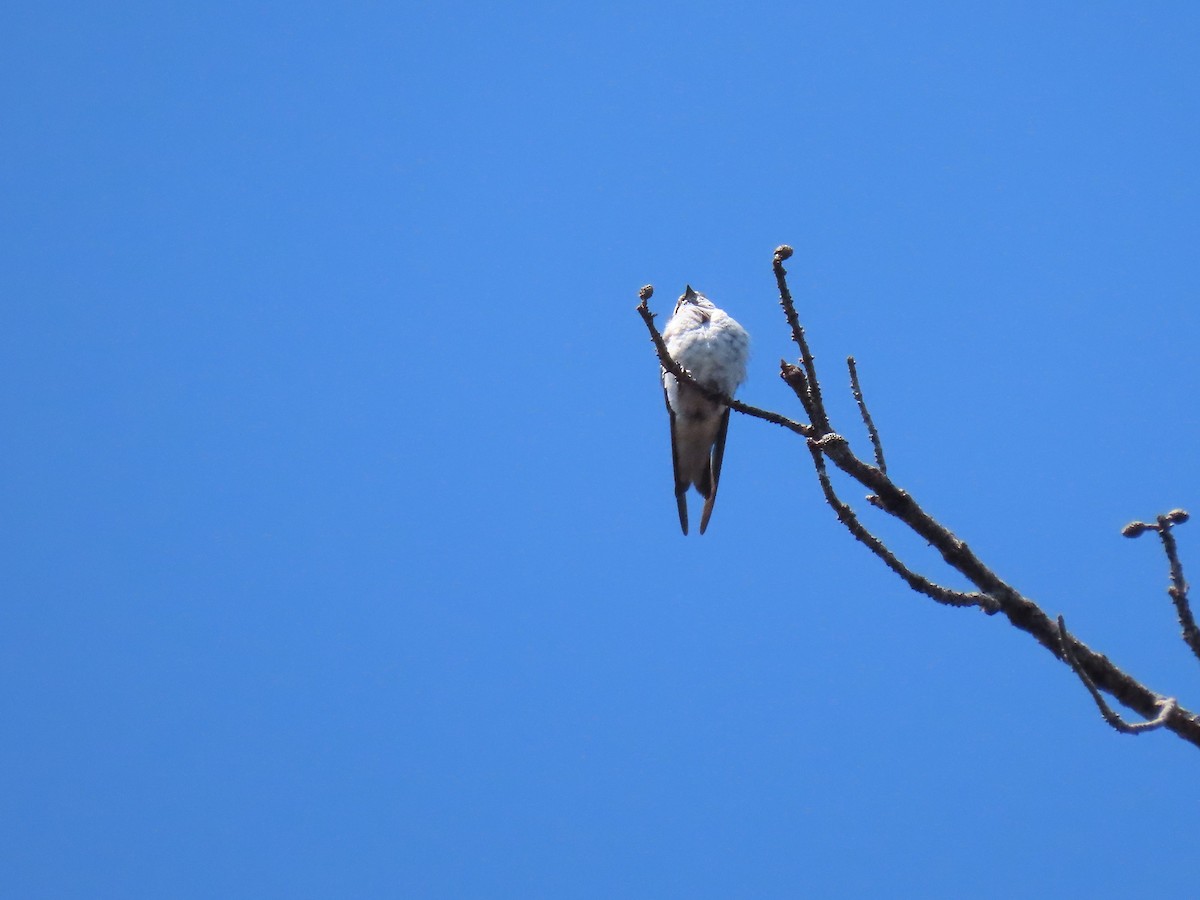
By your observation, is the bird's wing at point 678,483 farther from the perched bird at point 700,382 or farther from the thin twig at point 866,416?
the thin twig at point 866,416

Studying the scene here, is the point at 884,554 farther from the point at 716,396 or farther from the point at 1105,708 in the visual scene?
the point at 716,396

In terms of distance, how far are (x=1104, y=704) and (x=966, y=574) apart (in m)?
0.59

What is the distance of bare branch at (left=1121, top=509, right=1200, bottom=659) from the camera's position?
8.02 feet

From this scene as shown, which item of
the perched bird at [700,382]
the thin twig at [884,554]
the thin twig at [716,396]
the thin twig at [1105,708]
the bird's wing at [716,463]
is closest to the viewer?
the thin twig at [1105,708]

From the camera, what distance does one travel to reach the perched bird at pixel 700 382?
8.00 metres

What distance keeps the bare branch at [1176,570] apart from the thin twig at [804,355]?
872 mm

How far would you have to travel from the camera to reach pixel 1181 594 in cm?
253

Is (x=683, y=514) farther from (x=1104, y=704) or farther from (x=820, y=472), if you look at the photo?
(x=1104, y=704)

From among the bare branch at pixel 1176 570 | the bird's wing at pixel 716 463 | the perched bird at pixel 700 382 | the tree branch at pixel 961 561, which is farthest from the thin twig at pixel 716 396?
the bird's wing at pixel 716 463

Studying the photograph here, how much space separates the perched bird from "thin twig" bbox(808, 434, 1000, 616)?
4.33 m

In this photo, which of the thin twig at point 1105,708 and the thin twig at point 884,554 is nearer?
the thin twig at point 1105,708

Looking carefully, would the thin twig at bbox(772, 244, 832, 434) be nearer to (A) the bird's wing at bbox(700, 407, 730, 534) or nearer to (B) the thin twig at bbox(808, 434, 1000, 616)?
(B) the thin twig at bbox(808, 434, 1000, 616)

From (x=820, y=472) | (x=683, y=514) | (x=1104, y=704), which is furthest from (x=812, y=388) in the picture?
(x=683, y=514)

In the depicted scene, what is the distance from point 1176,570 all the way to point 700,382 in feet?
19.2
